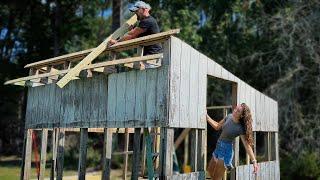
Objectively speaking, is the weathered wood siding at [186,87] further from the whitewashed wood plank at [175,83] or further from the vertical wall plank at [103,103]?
the vertical wall plank at [103,103]

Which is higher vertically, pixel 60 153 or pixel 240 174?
pixel 60 153

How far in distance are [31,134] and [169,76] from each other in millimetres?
5434

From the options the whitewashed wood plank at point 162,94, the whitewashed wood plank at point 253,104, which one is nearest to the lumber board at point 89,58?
the whitewashed wood plank at point 162,94

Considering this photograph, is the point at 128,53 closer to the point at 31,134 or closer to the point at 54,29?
the point at 54,29

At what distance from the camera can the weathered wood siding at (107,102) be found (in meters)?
8.23

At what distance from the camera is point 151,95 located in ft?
27.3

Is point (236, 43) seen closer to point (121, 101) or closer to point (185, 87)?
point (121, 101)

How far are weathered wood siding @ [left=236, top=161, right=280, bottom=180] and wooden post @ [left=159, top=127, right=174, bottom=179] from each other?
9.48 feet

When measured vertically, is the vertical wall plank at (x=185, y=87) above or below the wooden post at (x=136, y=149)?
above

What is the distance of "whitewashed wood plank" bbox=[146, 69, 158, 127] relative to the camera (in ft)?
27.0

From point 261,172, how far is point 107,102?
4454 mm

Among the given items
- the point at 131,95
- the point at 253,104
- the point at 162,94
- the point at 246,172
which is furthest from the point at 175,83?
the point at 253,104

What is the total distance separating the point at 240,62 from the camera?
22.2 metres

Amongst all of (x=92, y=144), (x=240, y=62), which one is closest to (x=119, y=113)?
(x=240, y=62)
